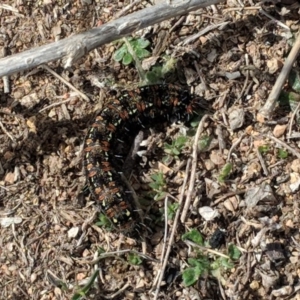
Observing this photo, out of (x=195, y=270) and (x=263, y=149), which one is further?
(x=263, y=149)

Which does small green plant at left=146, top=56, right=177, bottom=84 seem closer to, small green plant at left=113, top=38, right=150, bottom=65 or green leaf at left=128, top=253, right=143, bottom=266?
small green plant at left=113, top=38, right=150, bottom=65

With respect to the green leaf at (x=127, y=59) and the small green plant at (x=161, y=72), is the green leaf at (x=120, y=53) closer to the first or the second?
the green leaf at (x=127, y=59)

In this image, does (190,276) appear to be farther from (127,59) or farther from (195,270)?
(127,59)

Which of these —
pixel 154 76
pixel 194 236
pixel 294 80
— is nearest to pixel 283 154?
pixel 294 80

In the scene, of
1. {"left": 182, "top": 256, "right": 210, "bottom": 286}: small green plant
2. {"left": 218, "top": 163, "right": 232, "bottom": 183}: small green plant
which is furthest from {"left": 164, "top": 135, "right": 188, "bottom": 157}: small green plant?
{"left": 182, "top": 256, "right": 210, "bottom": 286}: small green plant

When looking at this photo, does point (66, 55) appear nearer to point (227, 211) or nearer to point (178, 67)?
point (178, 67)

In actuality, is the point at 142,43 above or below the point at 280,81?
above

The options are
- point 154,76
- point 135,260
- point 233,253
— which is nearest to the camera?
point 233,253

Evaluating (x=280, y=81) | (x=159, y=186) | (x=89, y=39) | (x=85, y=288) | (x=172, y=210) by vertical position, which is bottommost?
(x=85, y=288)

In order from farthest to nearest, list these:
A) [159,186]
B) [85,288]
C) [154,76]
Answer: [154,76] → [159,186] → [85,288]
